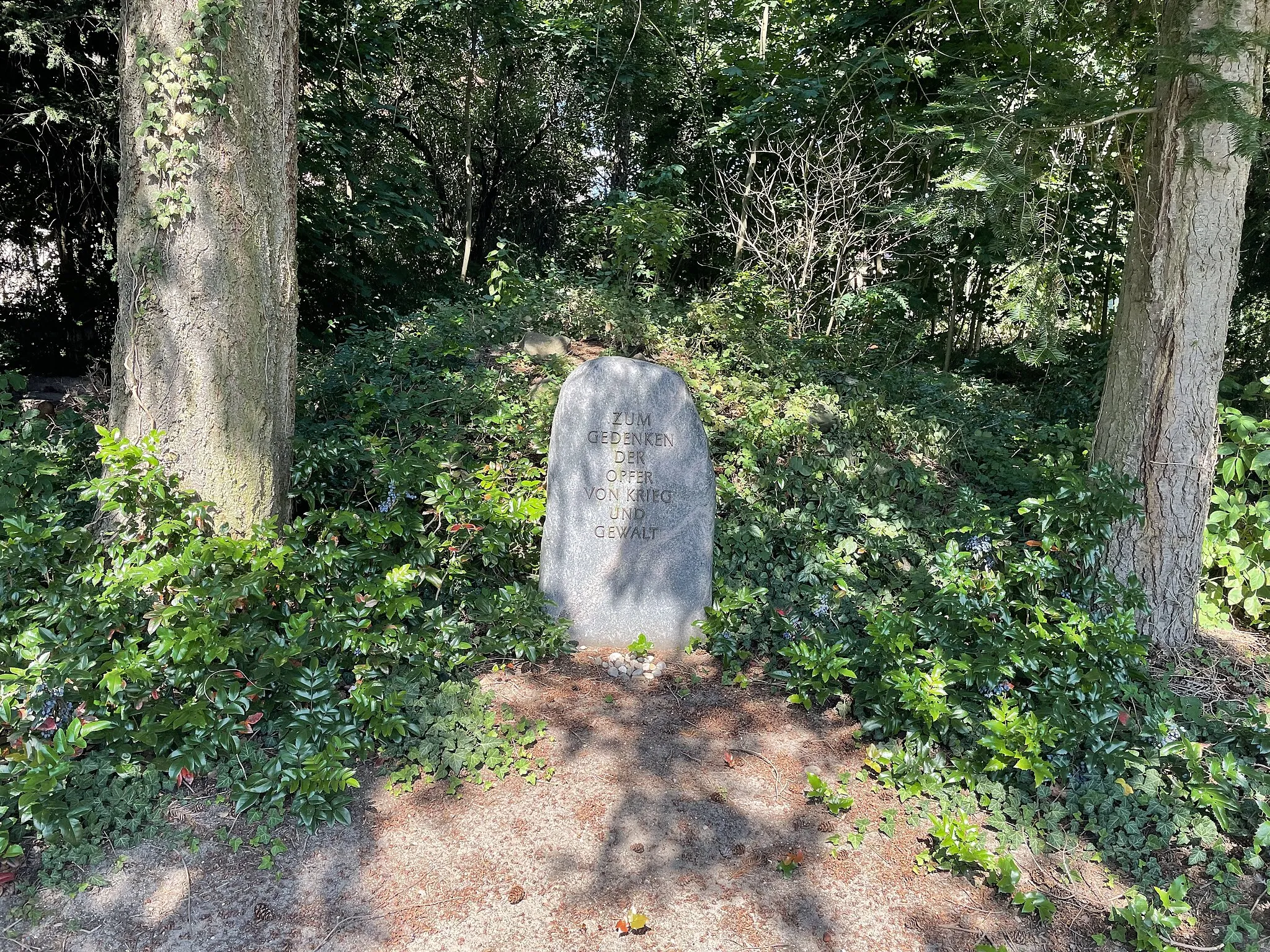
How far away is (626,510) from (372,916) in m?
2.41

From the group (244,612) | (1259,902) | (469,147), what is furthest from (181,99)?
(469,147)

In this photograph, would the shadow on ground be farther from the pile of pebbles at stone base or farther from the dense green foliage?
the pile of pebbles at stone base

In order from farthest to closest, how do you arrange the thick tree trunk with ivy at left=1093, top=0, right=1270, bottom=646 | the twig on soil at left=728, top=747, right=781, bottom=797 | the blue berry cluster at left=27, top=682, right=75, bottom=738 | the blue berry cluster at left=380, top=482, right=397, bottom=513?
the blue berry cluster at left=380, top=482, right=397, bottom=513, the thick tree trunk with ivy at left=1093, top=0, right=1270, bottom=646, the twig on soil at left=728, top=747, right=781, bottom=797, the blue berry cluster at left=27, top=682, right=75, bottom=738

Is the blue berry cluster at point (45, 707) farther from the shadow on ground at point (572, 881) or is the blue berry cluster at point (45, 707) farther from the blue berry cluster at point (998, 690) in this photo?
the blue berry cluster at point (998, 690)

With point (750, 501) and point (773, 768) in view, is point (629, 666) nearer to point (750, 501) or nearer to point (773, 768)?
A: point (773, 768)

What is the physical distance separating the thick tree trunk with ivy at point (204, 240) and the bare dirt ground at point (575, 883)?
170 centimetres

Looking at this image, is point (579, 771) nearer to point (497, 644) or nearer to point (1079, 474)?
point (497, 644)

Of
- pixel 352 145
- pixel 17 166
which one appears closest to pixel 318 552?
pixel 17 166

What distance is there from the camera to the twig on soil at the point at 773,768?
3.22 metres

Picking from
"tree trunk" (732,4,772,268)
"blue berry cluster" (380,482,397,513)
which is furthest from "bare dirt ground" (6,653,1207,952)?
"tree trunk" (732,4,772,268)

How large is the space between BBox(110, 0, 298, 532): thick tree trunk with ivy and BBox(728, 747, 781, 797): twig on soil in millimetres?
2607

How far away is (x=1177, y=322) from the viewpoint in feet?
13.5

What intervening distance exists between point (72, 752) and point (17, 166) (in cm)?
743

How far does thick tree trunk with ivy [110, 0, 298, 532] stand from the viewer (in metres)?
3.44
